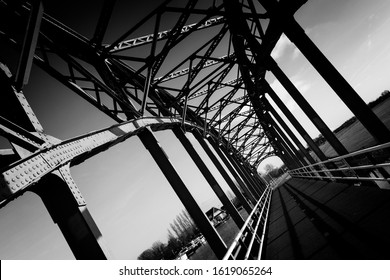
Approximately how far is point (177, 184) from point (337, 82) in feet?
15.0

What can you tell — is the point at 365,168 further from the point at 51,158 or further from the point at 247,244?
the point at 51,158

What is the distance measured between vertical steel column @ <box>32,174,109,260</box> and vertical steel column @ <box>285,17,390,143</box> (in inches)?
218

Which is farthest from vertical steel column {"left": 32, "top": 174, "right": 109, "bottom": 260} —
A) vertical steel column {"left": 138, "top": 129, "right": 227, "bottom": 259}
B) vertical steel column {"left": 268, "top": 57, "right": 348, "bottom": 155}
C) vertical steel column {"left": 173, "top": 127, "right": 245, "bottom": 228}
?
vertical steel column {"left": 268, "top": 57, "right": 348, "bottom": 155}

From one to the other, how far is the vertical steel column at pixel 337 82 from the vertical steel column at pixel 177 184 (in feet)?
14.1

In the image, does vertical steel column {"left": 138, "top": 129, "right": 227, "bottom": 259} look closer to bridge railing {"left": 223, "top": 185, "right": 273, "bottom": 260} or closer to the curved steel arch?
bridge railing {"left": 223, "top": 185, "right": 273, "bottom": 260}

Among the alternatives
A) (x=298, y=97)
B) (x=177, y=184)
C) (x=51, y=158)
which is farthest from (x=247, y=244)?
(x=51, y=158)

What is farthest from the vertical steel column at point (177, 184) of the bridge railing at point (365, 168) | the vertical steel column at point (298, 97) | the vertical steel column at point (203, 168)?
the vertical steel column at point (298, 97)

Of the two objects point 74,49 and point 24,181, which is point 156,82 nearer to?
point 74,49

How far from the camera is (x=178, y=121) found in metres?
8.17

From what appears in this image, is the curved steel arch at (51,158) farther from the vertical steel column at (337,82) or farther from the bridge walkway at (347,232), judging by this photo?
the vertical steel column at (337,82)

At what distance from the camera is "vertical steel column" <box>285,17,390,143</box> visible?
4480 mm

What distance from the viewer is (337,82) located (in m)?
4.79

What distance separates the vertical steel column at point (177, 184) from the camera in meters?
5.25
